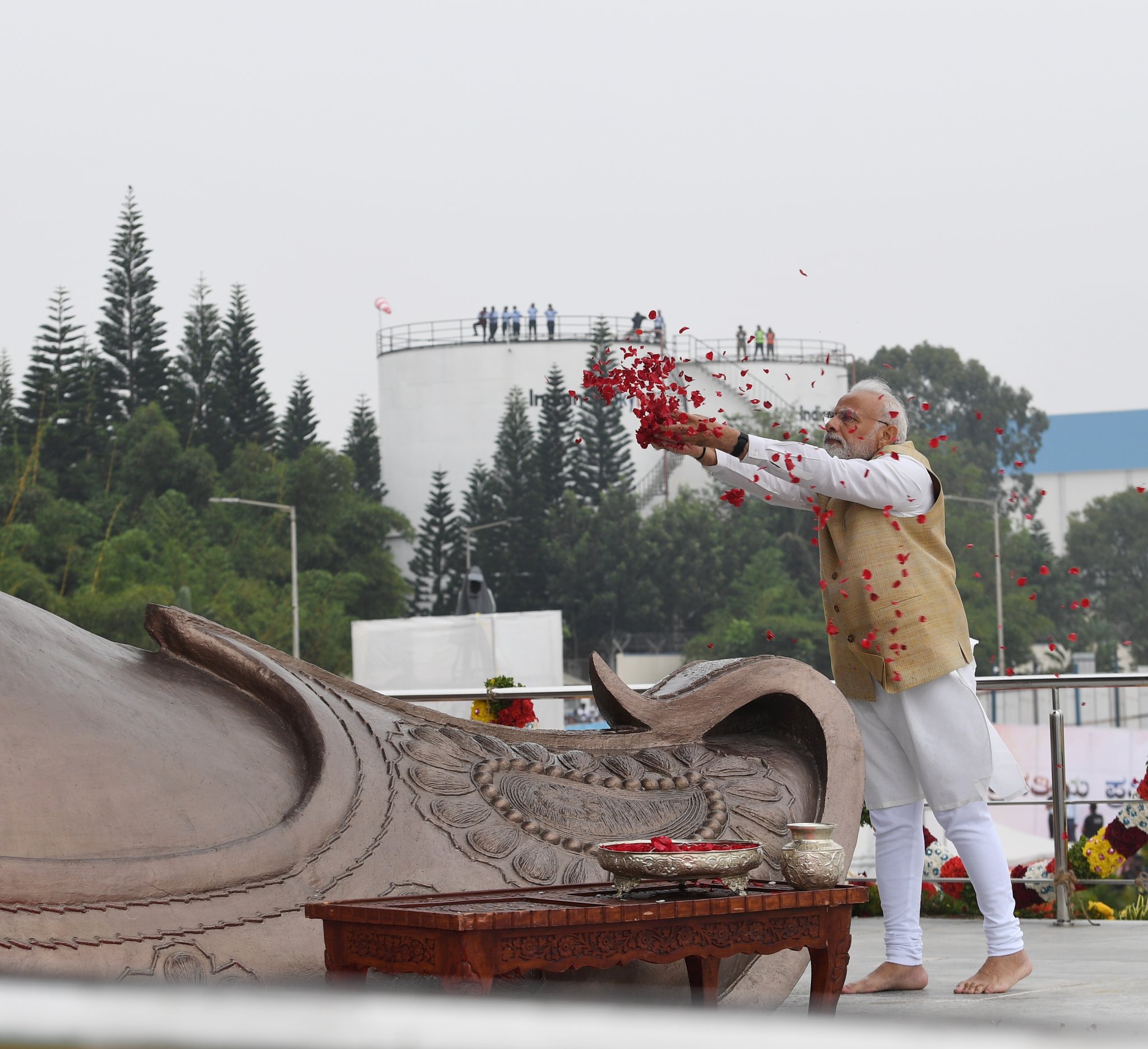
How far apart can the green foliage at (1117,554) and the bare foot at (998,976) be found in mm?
59318

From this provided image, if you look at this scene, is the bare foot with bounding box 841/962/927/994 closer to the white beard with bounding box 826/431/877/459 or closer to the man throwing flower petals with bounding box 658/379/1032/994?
the man throwing flower petals with bounding box 658/379/1032/994

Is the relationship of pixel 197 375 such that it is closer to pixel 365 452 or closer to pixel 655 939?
pixel 365 452

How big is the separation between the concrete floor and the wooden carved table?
0.24 metres

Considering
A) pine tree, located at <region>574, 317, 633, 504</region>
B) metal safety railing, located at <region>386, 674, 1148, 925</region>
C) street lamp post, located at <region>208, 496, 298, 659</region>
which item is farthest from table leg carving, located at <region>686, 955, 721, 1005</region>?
pine tree, located at <region>574, 317, 633, 504</region>

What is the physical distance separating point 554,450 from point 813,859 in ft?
168

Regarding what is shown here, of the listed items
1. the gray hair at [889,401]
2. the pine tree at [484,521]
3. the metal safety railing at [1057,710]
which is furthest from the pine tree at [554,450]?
the gray hair at [889,401]

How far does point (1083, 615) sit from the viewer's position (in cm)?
5759

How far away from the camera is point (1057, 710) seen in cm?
599

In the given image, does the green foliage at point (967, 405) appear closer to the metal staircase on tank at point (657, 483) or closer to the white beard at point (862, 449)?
the metal staircase on tank at point (657, 483)

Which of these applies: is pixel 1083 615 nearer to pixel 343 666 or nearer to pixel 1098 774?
pixel 343 666

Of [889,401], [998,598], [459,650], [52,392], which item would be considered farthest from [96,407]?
[889,401]

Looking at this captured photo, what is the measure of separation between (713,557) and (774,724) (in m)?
51.5

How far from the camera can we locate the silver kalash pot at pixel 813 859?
310 cm

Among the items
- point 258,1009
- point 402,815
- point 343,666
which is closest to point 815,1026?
point 258,1009
